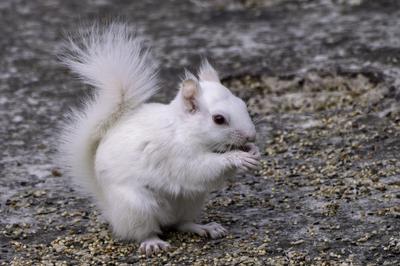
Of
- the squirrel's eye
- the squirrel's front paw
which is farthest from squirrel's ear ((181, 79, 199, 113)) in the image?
the squirrel's front paw

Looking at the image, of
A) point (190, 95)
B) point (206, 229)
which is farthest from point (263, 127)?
point (190, 95)

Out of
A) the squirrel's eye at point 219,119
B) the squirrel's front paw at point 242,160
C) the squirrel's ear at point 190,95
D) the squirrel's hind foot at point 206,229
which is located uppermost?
the squirrel's ear at point 190,95

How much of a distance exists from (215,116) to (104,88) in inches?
21.1

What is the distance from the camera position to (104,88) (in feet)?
11.8

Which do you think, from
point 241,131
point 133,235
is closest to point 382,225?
point 241,131

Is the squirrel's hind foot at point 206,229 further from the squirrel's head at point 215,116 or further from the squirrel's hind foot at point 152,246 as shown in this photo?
the squirrel's head at point 215,116

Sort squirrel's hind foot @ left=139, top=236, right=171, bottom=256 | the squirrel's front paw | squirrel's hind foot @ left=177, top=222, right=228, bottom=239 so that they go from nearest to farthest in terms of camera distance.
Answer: the squirrel's front paw → squirrel's hind foot @ left=139, top=236, right=171, bottom=256 → squirrel's hind foot @ left=177, top=222, right=228, bottom=239

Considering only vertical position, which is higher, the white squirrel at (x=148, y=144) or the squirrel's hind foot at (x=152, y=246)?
the white squirrel at (x=148, y=144)

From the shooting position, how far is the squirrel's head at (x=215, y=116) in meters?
3.30

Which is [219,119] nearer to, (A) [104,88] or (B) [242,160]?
(B) [242,160]

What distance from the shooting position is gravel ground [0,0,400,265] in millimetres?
3473

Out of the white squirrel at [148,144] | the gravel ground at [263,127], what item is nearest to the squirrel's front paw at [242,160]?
the white squirrel at [148,144]

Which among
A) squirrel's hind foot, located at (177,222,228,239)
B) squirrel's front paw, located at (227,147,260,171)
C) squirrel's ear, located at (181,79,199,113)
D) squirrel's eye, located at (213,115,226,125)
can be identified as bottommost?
squirrel's hind foot, located at (177,222,228,239)

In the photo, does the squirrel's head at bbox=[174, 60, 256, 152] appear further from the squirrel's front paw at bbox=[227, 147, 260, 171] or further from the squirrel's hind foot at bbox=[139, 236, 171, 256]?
the squirrel's hind foot at bbox=[139, 236, 171, 256]
